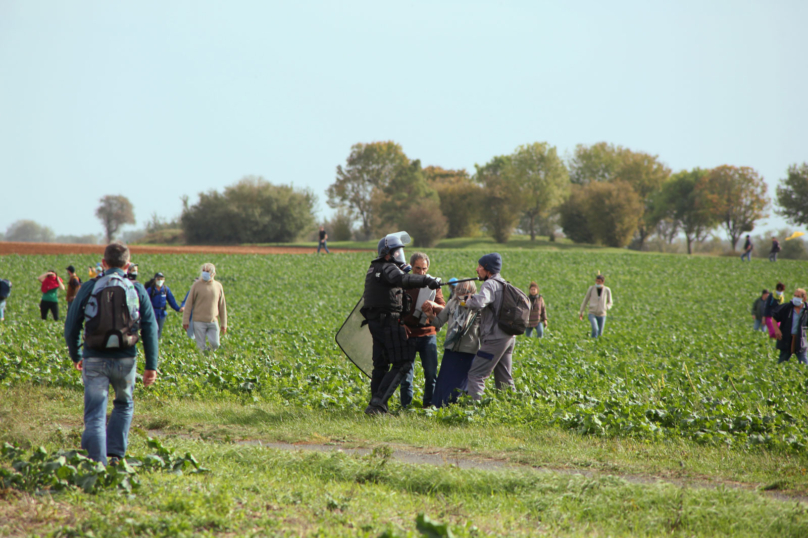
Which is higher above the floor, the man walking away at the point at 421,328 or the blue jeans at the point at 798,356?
the man walking away at the point at 421,328

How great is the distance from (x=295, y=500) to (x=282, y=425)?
312 cm

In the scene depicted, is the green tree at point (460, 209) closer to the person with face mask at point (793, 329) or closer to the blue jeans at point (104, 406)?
the person with face mask at point (793, 329)

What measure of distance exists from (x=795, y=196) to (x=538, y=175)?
29.0 meters

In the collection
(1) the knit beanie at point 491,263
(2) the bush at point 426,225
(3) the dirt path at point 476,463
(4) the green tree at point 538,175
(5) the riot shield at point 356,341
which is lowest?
(3) the dirt path at point 476,463

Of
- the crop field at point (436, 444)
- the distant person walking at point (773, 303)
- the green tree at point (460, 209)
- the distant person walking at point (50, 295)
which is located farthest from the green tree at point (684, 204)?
the distant person walking at point (50, 295)

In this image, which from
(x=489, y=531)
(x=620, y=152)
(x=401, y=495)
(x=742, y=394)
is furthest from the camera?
(x=620, y=152)

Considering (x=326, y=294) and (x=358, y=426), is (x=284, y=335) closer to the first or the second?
(x=358, y=426)

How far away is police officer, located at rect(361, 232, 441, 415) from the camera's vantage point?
25.3 feet

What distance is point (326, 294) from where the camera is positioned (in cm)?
2741

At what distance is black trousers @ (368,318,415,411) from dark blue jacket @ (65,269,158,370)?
9.56ft

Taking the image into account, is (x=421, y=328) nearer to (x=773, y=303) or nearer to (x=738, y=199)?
(x=773, y=303)

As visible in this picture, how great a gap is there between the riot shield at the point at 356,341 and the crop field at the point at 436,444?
0.63 metres

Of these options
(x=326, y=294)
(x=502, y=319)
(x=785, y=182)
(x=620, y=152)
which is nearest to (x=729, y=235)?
(x=785, y=182)

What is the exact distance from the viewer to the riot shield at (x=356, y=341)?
8.52 meters
